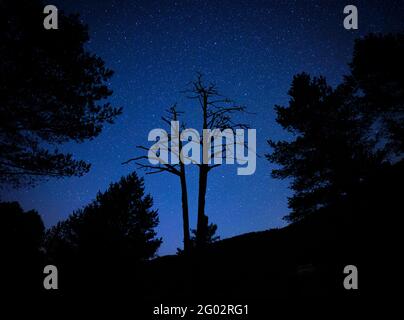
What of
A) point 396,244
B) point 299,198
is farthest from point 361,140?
point 396,244

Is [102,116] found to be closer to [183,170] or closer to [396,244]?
[183,170]

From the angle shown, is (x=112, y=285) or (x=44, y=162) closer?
(x=112, y=285)

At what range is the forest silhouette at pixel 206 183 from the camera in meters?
6.66

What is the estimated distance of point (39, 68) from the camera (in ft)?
32.0

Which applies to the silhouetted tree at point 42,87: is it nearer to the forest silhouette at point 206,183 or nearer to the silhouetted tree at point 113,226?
the forest silhouette at point 206,183

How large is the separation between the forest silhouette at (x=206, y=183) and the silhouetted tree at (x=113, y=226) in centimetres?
15

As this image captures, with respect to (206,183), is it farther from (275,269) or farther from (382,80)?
(382,80)

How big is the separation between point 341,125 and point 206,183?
33.6ft

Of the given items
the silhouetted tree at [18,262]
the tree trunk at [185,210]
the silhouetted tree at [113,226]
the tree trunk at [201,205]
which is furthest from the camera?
the silhouetted tree at [113,226]

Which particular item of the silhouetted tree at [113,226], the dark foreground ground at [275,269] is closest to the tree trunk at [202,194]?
the dark foreground ground at [275,269]

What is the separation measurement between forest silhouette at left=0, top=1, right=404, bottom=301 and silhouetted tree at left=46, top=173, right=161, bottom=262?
15 cm

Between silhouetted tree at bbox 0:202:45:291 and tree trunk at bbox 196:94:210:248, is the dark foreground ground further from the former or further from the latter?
tree trunk at bbox 196:94:210:248

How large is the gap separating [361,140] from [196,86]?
11.0m

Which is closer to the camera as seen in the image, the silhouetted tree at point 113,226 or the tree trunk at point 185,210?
the tree trunk at point 185,210
